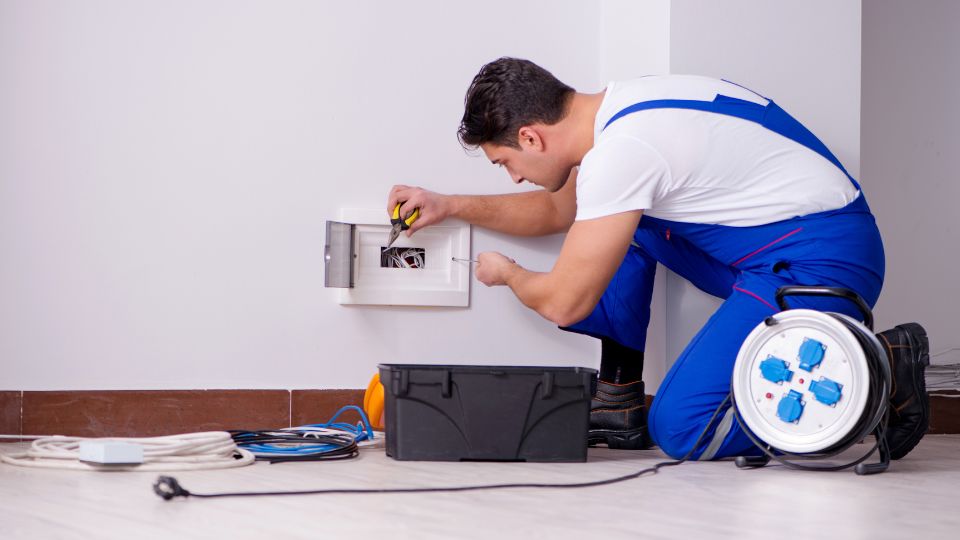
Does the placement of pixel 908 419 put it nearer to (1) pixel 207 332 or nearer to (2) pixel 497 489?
(2) pixel 497 489

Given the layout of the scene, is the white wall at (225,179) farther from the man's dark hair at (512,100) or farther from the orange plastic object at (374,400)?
the man's dark hair at (512,100)

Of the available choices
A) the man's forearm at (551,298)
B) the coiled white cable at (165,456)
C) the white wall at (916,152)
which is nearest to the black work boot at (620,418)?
the man's forearm at (551,298)

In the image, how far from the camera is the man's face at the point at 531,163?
6.91 feet

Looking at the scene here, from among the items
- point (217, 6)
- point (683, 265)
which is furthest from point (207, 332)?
point (683, 265)

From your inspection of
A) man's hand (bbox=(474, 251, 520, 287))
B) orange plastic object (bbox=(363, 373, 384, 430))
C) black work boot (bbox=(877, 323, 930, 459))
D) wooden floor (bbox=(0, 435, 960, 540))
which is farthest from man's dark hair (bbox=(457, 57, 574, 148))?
black work boot (bbox=(877, 323, 930, 459))

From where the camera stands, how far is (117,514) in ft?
4.20

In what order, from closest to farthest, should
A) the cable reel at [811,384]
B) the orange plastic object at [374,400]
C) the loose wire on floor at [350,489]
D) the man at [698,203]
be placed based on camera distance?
the loose wire on floor at [350,489] → the cable reel at [811,384] → the man at [698,203] → the orange plastic object at [374,400]

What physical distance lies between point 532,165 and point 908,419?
0.97 meters

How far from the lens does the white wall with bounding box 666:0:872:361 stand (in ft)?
8.19

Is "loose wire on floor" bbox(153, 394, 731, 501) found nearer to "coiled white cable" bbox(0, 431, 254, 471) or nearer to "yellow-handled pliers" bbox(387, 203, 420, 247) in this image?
"coiled white cable" bbox(0, 431, 254, 471)

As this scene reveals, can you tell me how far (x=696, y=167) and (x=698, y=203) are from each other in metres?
0.11

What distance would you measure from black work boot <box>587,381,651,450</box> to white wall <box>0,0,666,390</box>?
24cm

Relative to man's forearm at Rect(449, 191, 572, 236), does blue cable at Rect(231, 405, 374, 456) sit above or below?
below

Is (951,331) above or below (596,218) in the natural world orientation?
below
